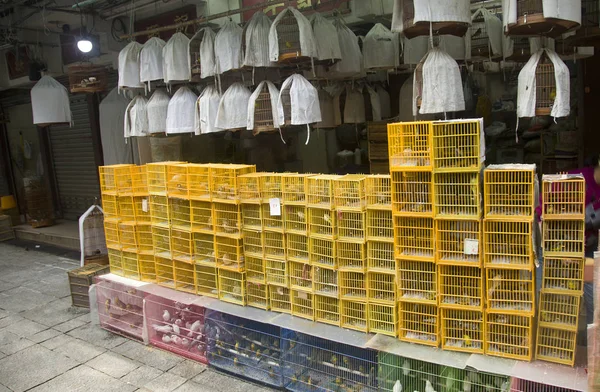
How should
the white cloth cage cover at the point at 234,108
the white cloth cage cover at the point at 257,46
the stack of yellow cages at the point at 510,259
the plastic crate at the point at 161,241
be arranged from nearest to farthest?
the stack of yellow cages at the point at 510,259 < the white cloth cage cover at the point at 257,46 < the white cloth cage cover at the point at 234,108 < the plastic crate at the point at 161,241

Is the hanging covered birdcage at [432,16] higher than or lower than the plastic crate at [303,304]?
higher

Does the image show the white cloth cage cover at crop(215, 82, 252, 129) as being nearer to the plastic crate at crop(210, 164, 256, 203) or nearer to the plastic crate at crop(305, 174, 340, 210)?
the plastic crate at crop(210, 164, 256, 203)

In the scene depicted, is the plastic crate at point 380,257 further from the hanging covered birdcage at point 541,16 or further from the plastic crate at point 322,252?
the hanging covered birdcage at point 541,16

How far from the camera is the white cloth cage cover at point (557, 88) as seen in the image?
13.8ft

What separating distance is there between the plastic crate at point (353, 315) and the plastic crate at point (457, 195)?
123 cm

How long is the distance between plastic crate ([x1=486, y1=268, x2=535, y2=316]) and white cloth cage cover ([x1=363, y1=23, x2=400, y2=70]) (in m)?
3.57

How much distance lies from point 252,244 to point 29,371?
3228 millimetres

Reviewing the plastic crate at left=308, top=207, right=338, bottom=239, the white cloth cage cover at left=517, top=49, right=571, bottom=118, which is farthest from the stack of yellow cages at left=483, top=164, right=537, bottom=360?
the plastic crate at left=308, top=207, right=338, bottom=239

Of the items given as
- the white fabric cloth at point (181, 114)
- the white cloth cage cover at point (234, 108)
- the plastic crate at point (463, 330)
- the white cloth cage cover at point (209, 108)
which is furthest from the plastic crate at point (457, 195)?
the white fabric cloth at point (181, 114)

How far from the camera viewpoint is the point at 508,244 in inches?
146

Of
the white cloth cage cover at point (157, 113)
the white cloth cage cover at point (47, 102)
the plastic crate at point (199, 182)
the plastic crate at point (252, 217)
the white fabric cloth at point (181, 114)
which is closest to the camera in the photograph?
the plastic crate at point (252, 217)

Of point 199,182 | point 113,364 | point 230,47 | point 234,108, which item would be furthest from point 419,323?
point 230,47

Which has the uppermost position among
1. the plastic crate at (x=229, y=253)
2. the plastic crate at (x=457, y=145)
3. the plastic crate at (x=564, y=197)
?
the plastic crate at (x=457, y=145)

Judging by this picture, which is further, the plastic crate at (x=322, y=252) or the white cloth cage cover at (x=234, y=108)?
the white cloth cage cover at (x=234, y=108)
